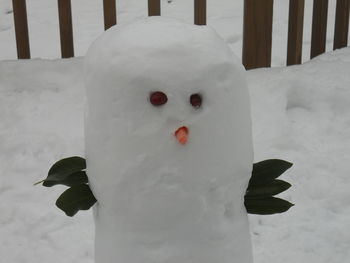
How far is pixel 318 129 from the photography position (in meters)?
2.98

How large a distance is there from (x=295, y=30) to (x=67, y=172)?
2.24 meters

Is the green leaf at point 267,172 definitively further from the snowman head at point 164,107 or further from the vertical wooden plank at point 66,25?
the vertical wooden plank at point 66,25

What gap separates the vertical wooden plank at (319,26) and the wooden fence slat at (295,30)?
206 millimetres

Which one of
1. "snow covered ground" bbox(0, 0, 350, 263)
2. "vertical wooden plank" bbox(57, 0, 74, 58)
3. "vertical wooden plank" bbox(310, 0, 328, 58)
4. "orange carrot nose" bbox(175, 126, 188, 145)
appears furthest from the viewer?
"vertical wooden plank" bbox(310, 0, 328, 58)

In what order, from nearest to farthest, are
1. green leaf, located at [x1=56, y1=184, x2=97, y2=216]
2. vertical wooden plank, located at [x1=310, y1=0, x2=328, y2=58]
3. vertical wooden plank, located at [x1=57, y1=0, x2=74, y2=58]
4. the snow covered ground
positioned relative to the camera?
1. green leaf, located at [x1=56, y1=184, x2=97, y2=216]
2. the snow covered ground
3. vertical wooden plank, located at [x1=57, y1=0, x2=74, y2=58]
4. vertical wooden plank, located at [x1=310, y1=0, x2=328, y2=58]

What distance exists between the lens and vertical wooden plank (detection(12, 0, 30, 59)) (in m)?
3.58

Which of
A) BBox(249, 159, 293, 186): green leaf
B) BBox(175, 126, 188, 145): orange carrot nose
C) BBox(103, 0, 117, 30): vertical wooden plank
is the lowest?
BBox(249, 159, 293, 186): green leaf

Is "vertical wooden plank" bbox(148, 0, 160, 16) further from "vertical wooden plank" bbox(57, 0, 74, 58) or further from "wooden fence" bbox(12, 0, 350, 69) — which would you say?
"vertical wooden plank" bbox(57, 0, 74, 58)

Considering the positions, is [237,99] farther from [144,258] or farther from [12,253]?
[12,253]

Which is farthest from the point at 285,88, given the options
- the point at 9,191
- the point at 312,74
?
the point at 9,191

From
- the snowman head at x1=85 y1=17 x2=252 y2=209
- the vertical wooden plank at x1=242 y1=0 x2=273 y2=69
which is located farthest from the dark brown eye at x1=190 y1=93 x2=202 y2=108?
the vertical wooden plank at x1=242 y1=0 x2=273 y2=69

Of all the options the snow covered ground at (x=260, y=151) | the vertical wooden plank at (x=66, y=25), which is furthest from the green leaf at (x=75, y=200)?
the vertical wooden plank at (x=66, y=25)

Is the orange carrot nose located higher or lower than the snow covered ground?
higher

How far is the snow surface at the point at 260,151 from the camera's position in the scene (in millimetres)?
2447
